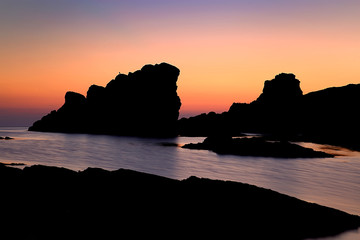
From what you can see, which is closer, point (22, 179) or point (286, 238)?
point (286, 238)

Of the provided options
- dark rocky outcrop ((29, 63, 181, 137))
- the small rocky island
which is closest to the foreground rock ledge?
the small rocky island

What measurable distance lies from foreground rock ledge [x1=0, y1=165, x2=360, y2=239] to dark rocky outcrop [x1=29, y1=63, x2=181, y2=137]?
139m

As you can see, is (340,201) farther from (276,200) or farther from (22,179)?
→ (22,179)

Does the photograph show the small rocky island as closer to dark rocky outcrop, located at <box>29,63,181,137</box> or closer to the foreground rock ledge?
the foreground rock ledge

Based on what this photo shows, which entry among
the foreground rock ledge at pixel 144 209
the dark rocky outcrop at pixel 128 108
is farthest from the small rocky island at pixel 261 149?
the dark rocky outcrop at pixel 128 108

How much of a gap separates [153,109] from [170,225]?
146 metres

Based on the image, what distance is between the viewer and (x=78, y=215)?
10.9 m

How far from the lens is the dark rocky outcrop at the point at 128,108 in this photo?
156625mm

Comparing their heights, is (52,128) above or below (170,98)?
below

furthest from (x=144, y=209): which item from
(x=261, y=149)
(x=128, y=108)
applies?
(x=128, y=108)

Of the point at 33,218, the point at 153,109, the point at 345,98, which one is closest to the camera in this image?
the point at 33,218

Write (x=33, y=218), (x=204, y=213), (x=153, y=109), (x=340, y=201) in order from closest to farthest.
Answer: (x=33, y=218) < (x=204, y=213) < (x=340, y=201) < (x=153, y=109)

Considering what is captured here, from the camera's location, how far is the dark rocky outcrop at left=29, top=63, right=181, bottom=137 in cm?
15662

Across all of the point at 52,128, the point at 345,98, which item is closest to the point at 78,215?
the point at 52,128
